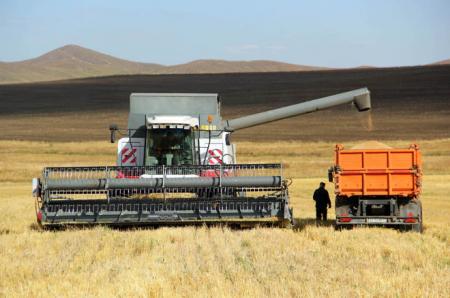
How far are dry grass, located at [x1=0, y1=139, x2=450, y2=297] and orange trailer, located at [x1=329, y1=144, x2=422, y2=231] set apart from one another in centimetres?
55

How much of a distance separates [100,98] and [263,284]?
2605 inches

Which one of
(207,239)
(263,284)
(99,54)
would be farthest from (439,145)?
(99,54)

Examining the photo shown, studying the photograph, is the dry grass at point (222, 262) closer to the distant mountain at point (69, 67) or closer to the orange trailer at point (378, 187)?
the orange trailer at point (378, 187)

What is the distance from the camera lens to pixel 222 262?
10.3m

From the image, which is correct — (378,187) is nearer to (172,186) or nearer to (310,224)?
(310,224)

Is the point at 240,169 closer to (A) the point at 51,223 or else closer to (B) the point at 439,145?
(A) the point at 51,223

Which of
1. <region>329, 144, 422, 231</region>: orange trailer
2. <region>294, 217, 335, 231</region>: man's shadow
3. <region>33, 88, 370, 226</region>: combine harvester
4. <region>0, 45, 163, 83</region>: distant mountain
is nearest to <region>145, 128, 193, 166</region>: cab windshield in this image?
<region>33, 88, 370, 226</region>: combine harvester

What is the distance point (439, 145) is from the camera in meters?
42.8

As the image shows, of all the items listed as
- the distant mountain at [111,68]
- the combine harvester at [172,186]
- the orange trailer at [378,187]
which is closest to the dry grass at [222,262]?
the combine harvester at [172,186]

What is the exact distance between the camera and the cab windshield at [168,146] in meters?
17.5

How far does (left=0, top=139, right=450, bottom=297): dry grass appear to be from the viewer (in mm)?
8305

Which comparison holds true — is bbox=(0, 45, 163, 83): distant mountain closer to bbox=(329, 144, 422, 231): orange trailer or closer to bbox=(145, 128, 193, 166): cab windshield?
bbox=(145, 128, 193, 166): cab windshield

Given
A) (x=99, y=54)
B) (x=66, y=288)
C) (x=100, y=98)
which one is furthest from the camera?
(x=99, y=54)

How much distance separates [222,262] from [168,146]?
7589 mm
